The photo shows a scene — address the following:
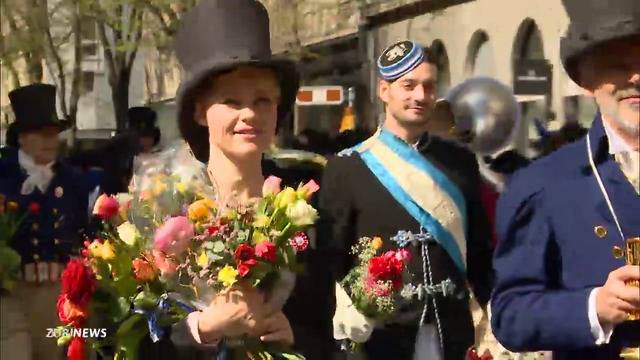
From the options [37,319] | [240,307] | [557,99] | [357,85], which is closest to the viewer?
[240,307]

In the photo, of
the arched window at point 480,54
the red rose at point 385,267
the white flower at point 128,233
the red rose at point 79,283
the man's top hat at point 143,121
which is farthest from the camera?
the arched window at point 480,54

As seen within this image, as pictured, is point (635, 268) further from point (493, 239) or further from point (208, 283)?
point (493, 239)

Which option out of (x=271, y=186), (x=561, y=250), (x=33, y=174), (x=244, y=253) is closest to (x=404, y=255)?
(x=271, y=186)

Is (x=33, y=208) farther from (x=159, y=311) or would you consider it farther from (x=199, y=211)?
(x=199, y=211)

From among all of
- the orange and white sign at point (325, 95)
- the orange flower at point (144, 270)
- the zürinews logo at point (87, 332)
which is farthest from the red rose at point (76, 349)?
the orange and white sign at point (325, 95)

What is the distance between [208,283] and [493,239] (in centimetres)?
149

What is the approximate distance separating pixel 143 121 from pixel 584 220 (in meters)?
5.44

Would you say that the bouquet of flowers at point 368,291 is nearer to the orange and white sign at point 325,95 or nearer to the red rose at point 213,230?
the red rose at point 213,230

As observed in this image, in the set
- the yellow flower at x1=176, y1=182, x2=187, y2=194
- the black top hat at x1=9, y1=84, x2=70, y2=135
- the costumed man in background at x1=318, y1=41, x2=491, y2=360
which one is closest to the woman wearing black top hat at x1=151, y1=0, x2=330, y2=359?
the yellow flower at x1=176, y1=182, x2=187, y2=194

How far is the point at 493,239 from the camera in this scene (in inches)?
180

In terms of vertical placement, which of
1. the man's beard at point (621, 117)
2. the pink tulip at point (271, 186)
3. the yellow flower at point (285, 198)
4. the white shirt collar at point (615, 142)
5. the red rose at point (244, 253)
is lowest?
the red rose at point (244, 253)

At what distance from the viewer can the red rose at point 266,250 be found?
3279 millimetres

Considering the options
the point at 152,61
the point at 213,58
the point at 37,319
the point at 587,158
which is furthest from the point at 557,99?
the point at 587,158

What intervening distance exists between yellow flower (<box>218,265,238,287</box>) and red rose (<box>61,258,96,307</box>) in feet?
1.61
